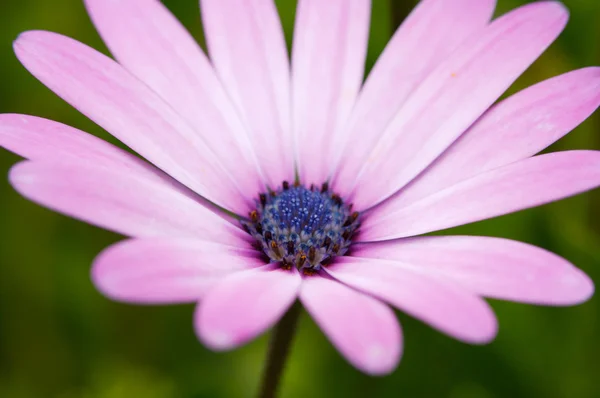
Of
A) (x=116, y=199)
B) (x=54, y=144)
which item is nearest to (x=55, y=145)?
(x=54, y=144)

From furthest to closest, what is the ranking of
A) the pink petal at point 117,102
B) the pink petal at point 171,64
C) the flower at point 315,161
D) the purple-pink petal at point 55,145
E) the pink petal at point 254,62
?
the pink petal at point 254,62, the pink petal at point 171,64, the pink petal at point 117,102, the purple-pink petal at point 55,145, the flower at point 315,161

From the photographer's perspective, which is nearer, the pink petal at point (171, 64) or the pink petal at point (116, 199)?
the pink petal at point (116, 199)

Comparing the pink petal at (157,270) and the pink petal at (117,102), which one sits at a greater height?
the pink petal at (117,102)

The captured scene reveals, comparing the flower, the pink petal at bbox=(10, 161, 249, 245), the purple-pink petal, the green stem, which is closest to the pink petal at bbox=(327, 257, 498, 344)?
the flower

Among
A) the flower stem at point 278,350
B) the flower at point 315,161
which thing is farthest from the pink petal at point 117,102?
the flower stem at point 278,350

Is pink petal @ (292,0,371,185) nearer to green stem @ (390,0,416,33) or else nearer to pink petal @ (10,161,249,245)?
green stem @ (390,0,416,33)

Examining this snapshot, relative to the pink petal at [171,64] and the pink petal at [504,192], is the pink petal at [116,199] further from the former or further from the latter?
the pink petal at [504,192]
